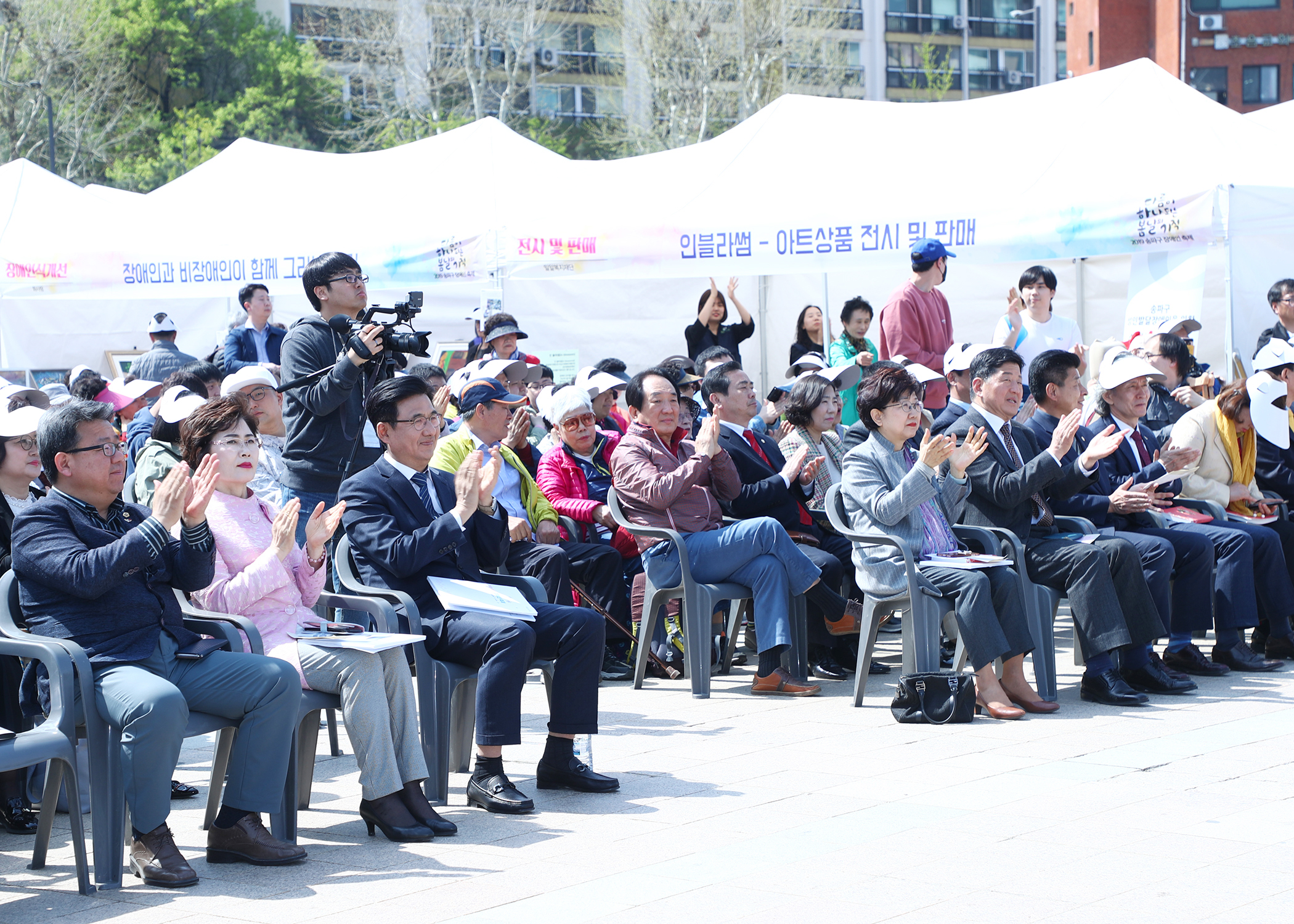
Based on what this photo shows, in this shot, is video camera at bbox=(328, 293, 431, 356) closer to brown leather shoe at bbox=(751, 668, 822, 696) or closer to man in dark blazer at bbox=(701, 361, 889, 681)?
man in dark blazer at bbox=(701, 361, 889, 681)

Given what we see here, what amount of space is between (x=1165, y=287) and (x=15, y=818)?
7719 millimetres

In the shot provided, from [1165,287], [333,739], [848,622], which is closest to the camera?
[333,739]

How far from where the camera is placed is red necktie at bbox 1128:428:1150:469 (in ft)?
25.5

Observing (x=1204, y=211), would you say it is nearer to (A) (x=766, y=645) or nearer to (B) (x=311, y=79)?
(A) (x=766, y=645)

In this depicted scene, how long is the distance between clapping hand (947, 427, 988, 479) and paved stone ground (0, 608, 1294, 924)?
1120 millimetres

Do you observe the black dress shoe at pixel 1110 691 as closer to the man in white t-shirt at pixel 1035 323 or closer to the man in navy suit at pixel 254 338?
the man in white t-shirt at pixel 1035 323

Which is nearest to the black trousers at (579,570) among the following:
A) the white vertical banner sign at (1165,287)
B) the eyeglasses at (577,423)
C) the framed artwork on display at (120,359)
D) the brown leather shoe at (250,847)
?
the eyeglasses at (577,423)

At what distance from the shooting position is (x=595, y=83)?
54.2m

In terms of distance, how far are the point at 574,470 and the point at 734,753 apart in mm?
2375

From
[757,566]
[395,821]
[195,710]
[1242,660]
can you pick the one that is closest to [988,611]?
[757,566]

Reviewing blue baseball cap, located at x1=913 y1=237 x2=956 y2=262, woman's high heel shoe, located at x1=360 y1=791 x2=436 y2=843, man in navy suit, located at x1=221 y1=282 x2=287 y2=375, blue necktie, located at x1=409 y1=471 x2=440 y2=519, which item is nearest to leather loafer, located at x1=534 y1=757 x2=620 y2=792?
woman's high heel shoe, located at x1=360 y1=791 x2=436 y2=843

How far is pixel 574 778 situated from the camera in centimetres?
532

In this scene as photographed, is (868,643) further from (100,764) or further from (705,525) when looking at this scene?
(100,764)

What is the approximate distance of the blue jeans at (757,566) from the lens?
274 inches
